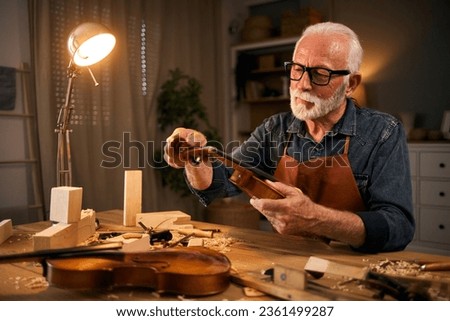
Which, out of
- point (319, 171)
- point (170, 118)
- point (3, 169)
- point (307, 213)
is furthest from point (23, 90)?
point (307, 213)

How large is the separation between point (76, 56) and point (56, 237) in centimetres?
86

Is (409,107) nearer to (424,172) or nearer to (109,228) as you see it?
(424,172)

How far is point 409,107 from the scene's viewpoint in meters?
4.61

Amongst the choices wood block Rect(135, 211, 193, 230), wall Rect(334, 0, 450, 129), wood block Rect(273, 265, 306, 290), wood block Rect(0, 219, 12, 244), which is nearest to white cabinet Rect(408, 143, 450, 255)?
wall Rect(334, 0, 450, 129)

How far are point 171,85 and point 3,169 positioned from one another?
6.06 ft

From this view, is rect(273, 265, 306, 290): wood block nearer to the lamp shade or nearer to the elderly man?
the elderly man

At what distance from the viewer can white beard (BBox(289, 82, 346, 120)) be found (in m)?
1.80

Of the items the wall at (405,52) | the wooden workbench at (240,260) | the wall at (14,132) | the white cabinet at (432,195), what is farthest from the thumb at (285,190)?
the wall at (405,52)

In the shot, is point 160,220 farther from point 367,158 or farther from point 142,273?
point 367,158

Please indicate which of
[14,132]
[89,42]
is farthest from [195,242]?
[14,132]

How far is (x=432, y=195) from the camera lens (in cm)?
385

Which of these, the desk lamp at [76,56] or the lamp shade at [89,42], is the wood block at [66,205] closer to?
the desk lamp at [76,56]

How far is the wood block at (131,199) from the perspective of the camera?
1739 millimetres

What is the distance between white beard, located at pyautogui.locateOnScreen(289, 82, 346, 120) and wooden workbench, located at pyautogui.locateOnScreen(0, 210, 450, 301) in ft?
1.84
